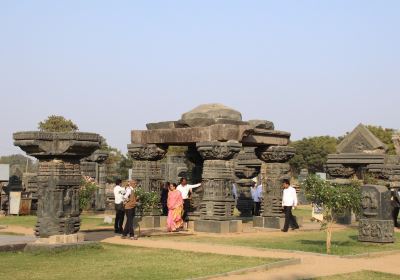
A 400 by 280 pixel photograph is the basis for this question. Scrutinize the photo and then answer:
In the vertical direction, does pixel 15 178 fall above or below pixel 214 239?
above

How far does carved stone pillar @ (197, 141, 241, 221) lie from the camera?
18.5 metres

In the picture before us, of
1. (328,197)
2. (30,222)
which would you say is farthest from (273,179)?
(30,222)

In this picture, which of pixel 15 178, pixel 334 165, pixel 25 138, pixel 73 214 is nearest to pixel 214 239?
pixel 73 214

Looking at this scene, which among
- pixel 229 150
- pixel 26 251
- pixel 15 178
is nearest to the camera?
pixel 26 251

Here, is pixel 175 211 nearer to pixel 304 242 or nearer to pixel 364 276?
pixel 304 242

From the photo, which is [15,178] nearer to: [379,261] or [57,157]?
[57,157]

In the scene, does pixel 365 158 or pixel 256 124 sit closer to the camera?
pixel 256 124

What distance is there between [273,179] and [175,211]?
381 centimetres

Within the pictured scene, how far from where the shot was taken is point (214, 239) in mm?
16641

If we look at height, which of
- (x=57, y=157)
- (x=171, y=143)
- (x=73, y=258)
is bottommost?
(x=73, y=258)

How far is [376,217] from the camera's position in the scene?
51.0 feet

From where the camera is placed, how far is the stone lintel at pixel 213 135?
18484 millimetres

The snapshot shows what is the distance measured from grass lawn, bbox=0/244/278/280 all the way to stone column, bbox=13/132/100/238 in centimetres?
83

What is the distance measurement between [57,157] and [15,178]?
18.8m
